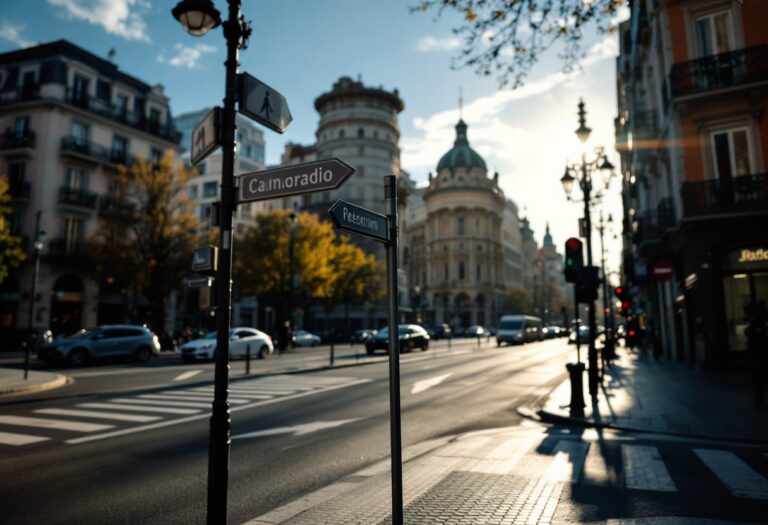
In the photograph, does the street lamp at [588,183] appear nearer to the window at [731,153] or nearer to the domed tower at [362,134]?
the window at [731,153]

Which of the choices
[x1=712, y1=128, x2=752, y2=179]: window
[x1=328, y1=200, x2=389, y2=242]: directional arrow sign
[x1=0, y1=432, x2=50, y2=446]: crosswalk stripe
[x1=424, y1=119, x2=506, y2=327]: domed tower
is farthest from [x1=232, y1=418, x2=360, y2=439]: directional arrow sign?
[x1=424, y1=119, x2=506, y2=327]: domed tower

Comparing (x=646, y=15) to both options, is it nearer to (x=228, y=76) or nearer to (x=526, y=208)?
(x=228, y=76)

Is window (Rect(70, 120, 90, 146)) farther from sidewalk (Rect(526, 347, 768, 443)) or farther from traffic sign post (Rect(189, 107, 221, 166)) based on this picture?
traffic sign post (Rect(189, 107, 221, 166))

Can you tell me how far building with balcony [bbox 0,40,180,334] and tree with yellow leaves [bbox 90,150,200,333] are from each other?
1355 millimetres

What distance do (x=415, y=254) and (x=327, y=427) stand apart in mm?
97342

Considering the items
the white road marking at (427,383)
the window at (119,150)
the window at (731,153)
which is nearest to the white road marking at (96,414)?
the white road marking at (427,383)

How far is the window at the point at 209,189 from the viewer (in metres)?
59.3

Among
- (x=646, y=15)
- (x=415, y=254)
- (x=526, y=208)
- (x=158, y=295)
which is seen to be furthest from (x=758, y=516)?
(x=526, y=208)

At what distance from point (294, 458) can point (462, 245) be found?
8868cm

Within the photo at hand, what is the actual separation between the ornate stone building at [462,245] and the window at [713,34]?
237 ft

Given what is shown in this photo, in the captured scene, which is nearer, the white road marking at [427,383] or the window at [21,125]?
the white road marking at [427,383]

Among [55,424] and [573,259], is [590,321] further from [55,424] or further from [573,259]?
[55,424]

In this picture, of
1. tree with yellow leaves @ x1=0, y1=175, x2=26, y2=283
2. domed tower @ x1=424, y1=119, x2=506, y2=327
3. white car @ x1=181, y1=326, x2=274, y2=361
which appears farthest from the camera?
domed tower @ x1=424, y1=119, x2=506, y2=327

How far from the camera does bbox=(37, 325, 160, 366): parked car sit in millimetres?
20625
